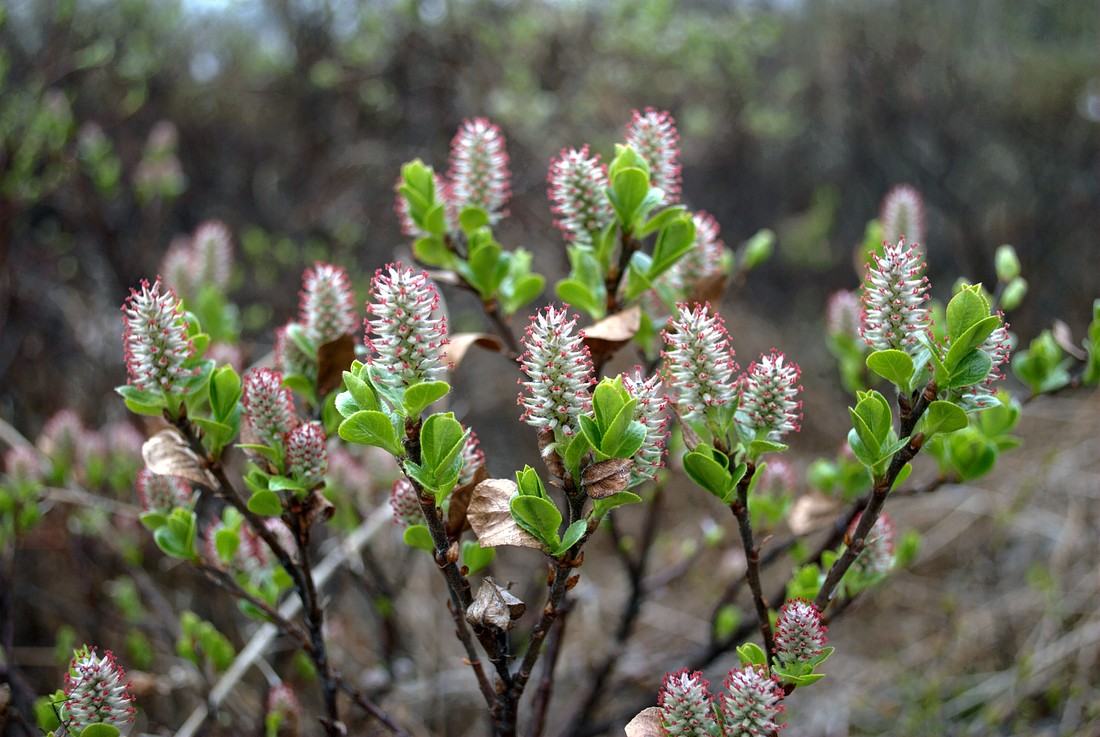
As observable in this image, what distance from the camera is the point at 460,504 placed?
981 mm

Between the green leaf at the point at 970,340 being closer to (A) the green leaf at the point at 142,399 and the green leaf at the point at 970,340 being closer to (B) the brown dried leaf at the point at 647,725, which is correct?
(B) the brown dried leaf at the point at 647,725

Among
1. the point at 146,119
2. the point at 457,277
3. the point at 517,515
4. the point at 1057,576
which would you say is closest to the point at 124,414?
the point at 457,277

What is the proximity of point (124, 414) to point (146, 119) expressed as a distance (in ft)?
9.45

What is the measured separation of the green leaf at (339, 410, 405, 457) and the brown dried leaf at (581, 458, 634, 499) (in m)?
0.20

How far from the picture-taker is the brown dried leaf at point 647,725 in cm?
90

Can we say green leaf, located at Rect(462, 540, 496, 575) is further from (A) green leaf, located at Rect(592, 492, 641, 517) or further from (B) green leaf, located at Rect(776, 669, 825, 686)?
(B) green leaf, located at Rect(776, 669, 825, 686)

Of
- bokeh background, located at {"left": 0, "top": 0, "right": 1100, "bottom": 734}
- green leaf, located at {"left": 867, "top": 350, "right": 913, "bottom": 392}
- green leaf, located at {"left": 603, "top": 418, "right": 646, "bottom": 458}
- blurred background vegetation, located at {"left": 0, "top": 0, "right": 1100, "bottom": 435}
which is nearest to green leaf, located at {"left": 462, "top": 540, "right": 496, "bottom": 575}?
green leaf, located at {"left": 603, "top": 418, "right": 646, "bottom": 458}

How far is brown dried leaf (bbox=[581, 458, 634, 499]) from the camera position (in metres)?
0.84

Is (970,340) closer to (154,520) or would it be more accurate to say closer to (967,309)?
(967,309)

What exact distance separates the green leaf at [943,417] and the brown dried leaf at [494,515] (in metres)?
0.44

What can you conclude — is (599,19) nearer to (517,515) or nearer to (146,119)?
(146,119)

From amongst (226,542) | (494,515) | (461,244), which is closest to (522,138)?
(461,244)

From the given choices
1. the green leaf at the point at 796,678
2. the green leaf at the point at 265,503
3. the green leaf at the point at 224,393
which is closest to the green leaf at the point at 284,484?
the green leaf at the point at 265,503

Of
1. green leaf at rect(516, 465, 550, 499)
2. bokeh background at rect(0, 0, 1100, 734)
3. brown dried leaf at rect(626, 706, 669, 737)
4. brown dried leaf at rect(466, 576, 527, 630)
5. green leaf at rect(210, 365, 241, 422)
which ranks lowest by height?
brown dried leaf at rect(626, 706, 669, 737)
